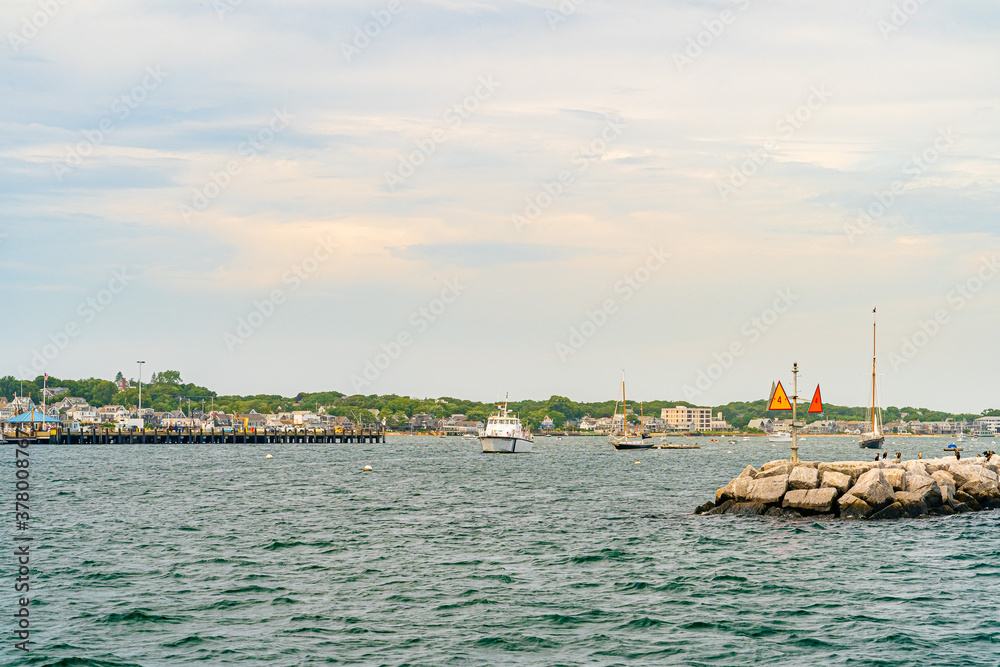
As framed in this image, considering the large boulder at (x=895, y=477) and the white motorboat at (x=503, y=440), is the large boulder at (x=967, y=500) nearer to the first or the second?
the large boulder at (x=895, y=477)

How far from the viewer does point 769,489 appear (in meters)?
39.0

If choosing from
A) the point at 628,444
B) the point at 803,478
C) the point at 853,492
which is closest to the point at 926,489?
the point at 853,492

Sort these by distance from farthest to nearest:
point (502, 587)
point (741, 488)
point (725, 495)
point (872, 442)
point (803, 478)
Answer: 1. point (872, 442)
2. point (725, 495)
3. point (741, 488)
4. point (803, 478)
5. point (502, 587)

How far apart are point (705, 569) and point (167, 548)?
17.3 metres

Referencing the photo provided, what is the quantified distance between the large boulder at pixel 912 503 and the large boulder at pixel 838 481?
77.3 inches

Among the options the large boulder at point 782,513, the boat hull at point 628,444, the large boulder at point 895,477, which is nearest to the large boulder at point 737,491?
the large boulder at point 782,513

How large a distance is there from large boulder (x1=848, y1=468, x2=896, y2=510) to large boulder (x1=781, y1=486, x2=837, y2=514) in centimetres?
97

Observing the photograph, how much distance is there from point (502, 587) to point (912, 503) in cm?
2118

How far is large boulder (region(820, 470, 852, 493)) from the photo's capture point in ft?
127

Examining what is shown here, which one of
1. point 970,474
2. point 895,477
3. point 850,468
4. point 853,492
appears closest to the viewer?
point 853,492

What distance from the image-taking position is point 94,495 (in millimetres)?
52875

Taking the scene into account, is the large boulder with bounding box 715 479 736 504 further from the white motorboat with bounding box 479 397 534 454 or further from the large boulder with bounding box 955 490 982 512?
the white motorboat with bounding box 479 397 534 454

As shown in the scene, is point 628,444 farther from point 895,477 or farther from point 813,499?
point 813,499

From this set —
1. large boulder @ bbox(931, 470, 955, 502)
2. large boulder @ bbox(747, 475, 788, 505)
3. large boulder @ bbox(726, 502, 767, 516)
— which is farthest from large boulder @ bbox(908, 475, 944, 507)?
large boulder @ bbox(726, 502, 767, 516)
